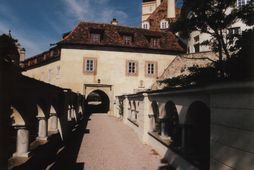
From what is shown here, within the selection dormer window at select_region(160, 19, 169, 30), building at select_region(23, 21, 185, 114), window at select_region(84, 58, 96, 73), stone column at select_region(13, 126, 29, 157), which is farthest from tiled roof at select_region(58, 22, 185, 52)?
stone column at select_region(13, 126, 29, 157)

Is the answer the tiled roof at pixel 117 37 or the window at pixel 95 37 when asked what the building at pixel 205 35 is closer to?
the tiled roof at pixel 117 37

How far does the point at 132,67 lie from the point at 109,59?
2927mm

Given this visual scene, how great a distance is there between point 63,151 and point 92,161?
1.80 meters

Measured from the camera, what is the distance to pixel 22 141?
6.16m

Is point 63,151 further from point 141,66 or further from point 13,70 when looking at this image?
point 141,66

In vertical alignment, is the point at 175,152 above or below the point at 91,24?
below

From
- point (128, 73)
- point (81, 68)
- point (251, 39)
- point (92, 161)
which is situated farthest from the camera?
point (128, 73)

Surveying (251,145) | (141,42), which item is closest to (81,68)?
(141,42)

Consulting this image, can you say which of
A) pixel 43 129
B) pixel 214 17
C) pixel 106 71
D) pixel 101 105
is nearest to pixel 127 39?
pixel 106 71

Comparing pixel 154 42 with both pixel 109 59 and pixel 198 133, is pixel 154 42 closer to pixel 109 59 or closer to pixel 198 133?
pixel 109 59

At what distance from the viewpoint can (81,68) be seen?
2609 centimetres

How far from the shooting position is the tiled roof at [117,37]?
86.3ft

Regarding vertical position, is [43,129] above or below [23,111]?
below

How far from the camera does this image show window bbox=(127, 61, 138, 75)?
27.9m
